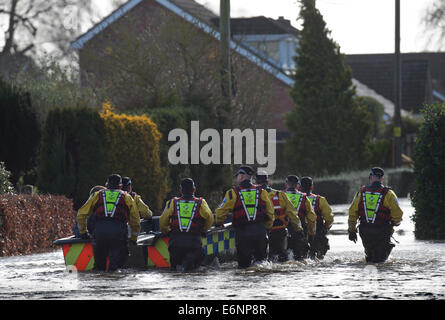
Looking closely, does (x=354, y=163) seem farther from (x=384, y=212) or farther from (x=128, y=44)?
(x=384, y=212)

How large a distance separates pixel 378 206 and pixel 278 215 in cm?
155

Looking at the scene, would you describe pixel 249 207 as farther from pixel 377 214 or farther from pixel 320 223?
pixel 320 223

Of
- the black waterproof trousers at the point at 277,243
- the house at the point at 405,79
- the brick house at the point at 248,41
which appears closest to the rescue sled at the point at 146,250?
the black waterproof trousers at the point at 277,243

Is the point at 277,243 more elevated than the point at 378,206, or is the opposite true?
the point at 378,206

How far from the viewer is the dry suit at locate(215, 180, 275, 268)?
16.3 m

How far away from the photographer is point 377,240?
56.2 ft

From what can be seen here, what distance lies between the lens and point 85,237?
640 inches

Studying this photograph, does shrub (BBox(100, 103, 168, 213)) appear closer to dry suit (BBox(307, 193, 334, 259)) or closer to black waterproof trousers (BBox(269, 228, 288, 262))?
dry suit (BBox(307, 193, 334, 259))

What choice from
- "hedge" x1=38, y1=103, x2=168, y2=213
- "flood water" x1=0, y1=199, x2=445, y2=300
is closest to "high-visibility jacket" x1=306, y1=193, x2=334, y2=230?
"flood water" x1=0, y1=199, x2=445, y2=300

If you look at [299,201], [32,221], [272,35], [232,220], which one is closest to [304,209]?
[299,201]

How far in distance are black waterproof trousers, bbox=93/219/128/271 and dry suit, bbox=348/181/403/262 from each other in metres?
3.73

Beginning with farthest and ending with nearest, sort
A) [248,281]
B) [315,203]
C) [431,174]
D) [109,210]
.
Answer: [431,174], [315,203], [109,210], [248,281]

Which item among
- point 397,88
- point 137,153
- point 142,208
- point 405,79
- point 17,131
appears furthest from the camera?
point 405,79
